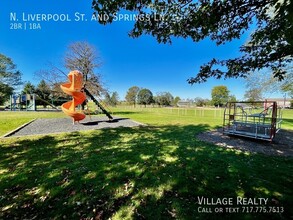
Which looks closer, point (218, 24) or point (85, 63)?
point (218, 24)

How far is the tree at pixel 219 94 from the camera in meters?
72.9

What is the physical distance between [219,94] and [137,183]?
3165 inches

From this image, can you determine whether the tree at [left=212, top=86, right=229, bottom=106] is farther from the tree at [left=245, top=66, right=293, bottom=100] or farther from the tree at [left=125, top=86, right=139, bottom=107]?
the tree at [left=245, top=66, right=293, bottom=100]

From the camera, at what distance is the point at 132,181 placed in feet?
11.7

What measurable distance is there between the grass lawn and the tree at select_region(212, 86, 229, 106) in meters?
75.0

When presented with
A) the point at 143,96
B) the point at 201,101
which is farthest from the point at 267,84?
the point at 201,101

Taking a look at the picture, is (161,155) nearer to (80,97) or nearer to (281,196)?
(281,196)

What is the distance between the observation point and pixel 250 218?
2.46 m

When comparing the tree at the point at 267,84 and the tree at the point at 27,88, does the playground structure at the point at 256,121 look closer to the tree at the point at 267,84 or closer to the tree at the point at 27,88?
the tree at the point at 267,84

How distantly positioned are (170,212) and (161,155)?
2679 millimetres

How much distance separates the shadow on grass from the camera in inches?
104

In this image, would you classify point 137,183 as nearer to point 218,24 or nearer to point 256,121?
point 218,24

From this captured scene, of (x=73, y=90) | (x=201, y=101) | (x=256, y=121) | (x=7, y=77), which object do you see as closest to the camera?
(x=256, y=121)

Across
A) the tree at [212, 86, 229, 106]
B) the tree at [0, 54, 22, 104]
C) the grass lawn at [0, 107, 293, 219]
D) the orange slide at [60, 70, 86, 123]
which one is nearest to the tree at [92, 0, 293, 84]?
the grass lawn at [0, 107, 293, 219]
